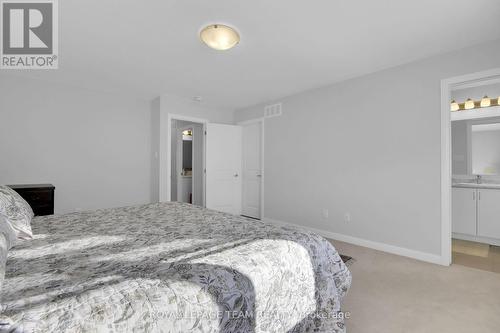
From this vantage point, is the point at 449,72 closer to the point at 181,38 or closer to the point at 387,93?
the point at 387,93

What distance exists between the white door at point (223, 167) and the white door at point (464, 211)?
12.1 feet

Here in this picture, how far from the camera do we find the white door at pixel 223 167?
16.1 feet

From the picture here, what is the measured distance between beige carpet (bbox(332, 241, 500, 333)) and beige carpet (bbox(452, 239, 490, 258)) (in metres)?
0.70

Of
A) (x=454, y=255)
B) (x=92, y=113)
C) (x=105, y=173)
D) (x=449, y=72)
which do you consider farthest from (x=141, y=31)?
(x=454, y=255)

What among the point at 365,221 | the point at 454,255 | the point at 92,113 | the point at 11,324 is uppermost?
the point at 92,113

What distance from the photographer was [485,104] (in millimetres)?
3676

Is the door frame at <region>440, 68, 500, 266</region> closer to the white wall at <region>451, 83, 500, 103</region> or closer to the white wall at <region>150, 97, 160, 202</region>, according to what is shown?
the white wall at <region>451, 83, 500, 103</region>

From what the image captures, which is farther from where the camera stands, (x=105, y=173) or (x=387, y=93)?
(x=105, y=173)

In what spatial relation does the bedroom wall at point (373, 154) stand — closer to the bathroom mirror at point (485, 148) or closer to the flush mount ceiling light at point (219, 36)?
the bathroom mirror at point (485, 148)

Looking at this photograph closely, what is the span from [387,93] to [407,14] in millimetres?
1247

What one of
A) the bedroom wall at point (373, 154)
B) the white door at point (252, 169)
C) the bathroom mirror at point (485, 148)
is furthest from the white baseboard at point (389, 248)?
the bathroom mirror at point (485, 148)

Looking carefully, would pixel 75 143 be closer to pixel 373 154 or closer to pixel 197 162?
pixel 197 162

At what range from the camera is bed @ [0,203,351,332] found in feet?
2.56

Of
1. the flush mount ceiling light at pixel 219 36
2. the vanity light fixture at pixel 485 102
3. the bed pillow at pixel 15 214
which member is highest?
the flush mount ceiling light at pixel 219 36
